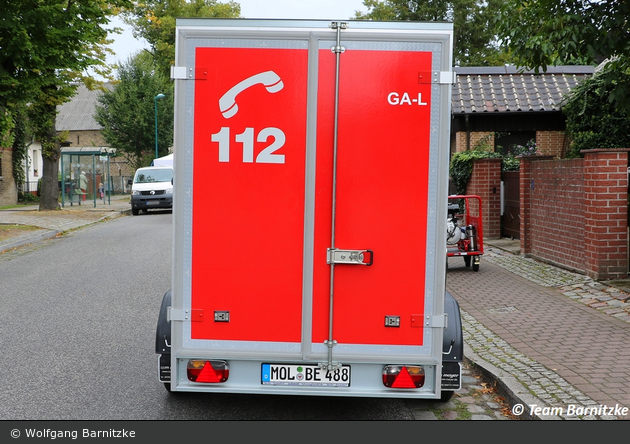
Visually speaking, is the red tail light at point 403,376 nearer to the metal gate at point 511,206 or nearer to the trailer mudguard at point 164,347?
the trailer mudguard at point 164,347

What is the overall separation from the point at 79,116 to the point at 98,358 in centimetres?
7053

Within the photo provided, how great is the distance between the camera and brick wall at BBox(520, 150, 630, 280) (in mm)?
10156

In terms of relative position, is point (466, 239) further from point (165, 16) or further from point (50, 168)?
point (165, 16)

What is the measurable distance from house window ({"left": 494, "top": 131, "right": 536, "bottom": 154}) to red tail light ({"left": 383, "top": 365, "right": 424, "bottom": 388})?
65.5 feet

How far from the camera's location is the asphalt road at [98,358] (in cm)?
511

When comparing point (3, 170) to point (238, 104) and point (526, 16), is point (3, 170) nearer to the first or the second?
point (526, 16)

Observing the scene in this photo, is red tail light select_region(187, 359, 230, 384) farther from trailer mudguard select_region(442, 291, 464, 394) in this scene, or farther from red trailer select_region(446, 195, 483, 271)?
red trailer select_region(446, 195, 483, 271)

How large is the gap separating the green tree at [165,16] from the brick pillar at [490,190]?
1600 inches

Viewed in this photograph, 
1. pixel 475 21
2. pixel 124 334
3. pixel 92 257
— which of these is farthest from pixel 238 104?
pixel 475 21

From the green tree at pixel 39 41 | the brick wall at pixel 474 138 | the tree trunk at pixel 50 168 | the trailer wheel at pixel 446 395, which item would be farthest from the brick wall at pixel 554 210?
the tree trunk at pixel 50 168

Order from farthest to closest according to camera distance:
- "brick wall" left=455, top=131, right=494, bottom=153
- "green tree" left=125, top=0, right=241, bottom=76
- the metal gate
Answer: "green tree" left=125, top=0, right=241, bottom=76 → "brick wall" left=455, top=131, right=494, bottom=153 → the metal gate

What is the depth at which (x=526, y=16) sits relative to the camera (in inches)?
394

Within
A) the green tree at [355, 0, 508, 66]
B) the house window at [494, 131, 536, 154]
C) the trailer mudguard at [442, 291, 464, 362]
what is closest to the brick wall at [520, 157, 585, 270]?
the trailer mudguard at [442, 291, 464, 362]

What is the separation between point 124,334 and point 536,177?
8359 mm
